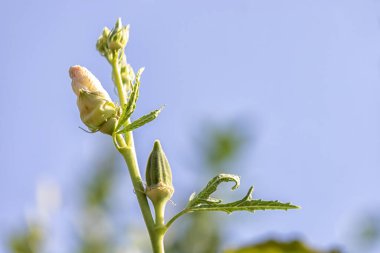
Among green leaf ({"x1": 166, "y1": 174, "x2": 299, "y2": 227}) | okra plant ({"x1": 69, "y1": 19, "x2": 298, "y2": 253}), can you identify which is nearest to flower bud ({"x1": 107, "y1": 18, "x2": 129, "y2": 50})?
okra plant ({"x1": 69, "y1": 19, "x2": 298, "y2": 253})

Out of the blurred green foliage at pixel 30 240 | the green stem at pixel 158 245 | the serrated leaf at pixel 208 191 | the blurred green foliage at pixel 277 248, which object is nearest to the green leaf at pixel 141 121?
the serrated leaf at pixel 208 191


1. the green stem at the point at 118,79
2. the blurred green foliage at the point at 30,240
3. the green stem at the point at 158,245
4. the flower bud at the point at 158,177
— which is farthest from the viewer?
the blurred green foliage at the point at 30,240

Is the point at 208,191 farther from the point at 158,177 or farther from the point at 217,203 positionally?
the point at 158,177

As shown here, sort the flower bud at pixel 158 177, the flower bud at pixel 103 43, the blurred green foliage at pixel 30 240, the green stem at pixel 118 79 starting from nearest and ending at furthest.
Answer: the flower bud at pixel 158 177 < the green stem at pixel 118 79 < the flower bud at pixel 103 43 < the blurred green foliage at pixel 30 240

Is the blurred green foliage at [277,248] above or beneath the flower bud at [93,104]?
beneath

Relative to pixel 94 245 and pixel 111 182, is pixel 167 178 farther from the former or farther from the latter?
pixel 111 182

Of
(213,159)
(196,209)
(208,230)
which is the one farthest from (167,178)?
(213,159)

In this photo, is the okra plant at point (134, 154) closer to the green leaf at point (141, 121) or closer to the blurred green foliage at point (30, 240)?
the green leaf at point (141, 121)
